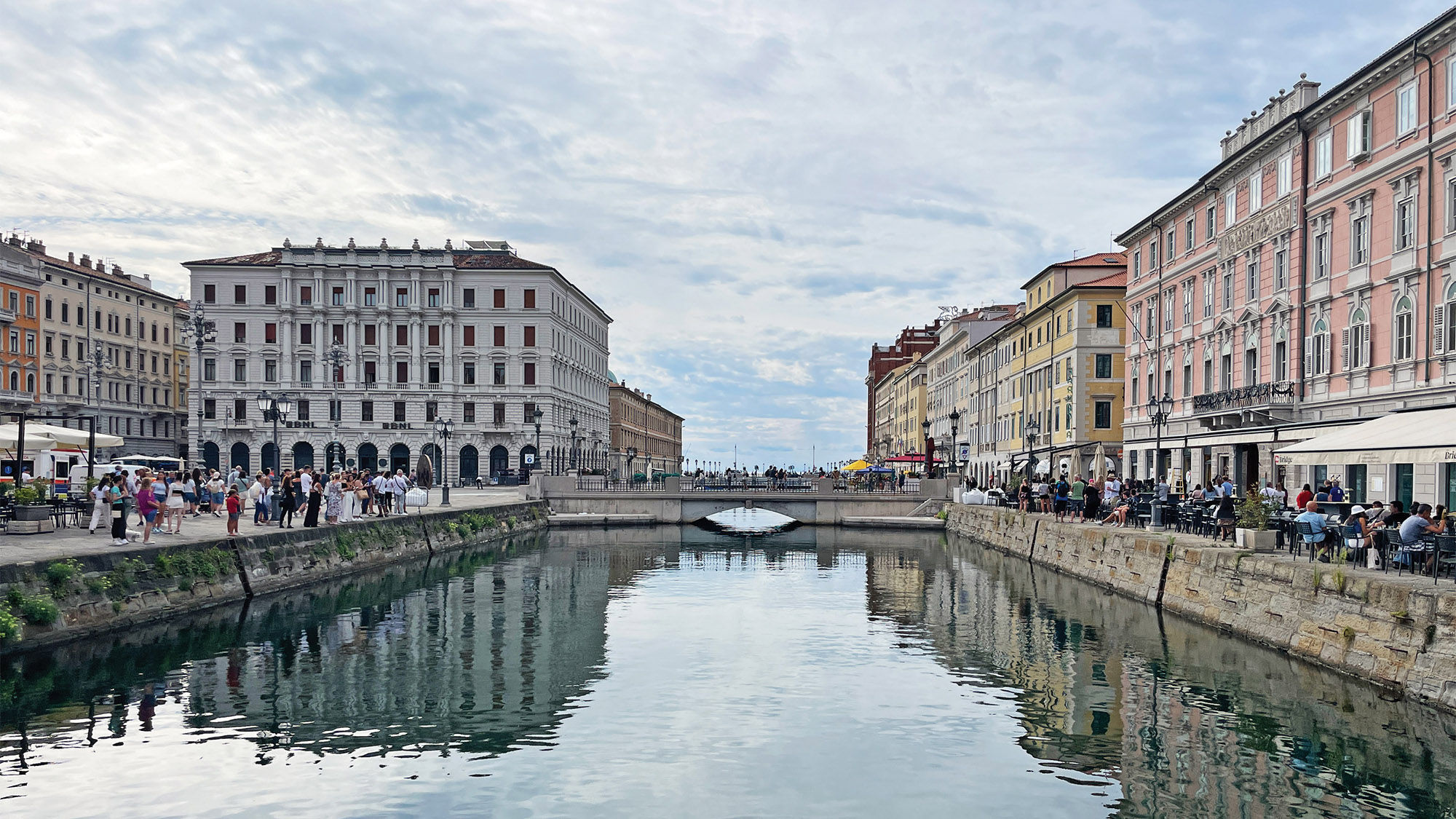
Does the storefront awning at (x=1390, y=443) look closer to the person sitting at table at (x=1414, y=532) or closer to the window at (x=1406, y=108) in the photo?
the person sitting at table at (x=1414, y=532)

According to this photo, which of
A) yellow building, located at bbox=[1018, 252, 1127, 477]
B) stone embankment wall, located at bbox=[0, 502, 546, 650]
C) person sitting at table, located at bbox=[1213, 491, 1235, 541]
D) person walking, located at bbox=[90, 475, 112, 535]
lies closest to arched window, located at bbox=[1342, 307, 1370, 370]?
person sitting at table, located at bbox=[1213, 491, 1235, 541]

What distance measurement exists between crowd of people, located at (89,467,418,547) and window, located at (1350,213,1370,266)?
3326 centimetres

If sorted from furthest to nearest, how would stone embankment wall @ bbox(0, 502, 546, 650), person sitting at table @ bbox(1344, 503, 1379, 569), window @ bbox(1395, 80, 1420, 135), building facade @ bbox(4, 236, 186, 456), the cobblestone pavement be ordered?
building facade @ bbox(4, 236, 186, 456)
window @ bbox(1395, 80, 1420, 135)
the cobblestone pavement
person sitting at table @ bbox(1344, 503, 1379, 569)
stone embankment wall @ bbox(0, 502, 546, 650)

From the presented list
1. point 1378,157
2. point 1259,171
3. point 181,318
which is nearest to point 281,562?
point 1378,157

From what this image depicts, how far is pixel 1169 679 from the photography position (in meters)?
20.2

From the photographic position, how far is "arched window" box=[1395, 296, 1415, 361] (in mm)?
31203

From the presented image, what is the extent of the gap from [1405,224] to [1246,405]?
10.7 m

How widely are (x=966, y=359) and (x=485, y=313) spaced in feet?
143

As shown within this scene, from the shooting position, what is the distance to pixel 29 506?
91.6 ft

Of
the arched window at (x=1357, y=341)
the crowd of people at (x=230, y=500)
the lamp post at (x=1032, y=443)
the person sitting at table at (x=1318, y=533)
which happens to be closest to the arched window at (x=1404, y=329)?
the arched window at (x=1357, y=341)

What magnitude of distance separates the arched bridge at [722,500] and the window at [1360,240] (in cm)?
3481

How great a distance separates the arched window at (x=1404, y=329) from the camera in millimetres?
31203

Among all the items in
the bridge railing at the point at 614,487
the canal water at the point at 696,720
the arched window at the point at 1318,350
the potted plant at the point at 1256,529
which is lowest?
the canal water at the point at 696,720

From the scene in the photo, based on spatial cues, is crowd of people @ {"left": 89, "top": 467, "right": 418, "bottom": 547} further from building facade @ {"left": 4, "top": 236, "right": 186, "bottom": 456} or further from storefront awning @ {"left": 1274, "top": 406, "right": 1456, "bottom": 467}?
building facade @ {"left": 4, "top": 236, "right": 186, "bottom": 456}
